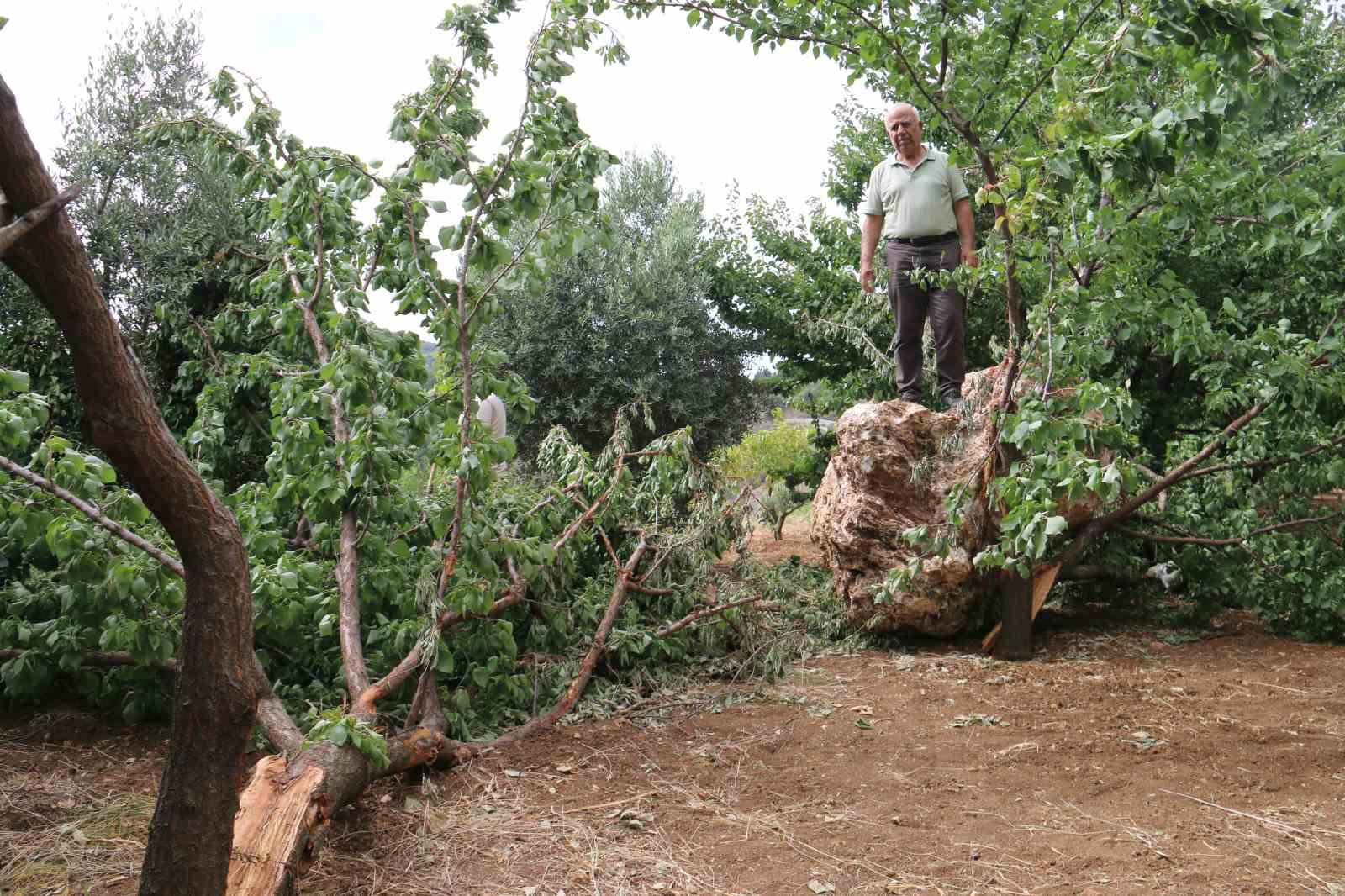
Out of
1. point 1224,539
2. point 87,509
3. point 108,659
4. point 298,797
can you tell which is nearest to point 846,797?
point 298,797

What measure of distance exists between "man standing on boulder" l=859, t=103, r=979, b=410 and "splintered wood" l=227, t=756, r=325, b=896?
13.8 ft

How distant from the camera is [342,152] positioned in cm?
361

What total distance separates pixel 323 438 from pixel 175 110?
5097 mm

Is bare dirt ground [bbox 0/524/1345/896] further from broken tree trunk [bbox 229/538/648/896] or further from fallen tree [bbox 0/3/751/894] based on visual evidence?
fallen tree [bbox 0/3/751/894]

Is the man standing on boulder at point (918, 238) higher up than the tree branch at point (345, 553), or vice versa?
the man standing on boulder at point (918, 238)

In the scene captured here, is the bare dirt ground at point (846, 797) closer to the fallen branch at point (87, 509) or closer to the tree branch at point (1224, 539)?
the tree branch at point (1224, 539)

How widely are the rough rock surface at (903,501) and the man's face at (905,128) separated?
137 centimetres


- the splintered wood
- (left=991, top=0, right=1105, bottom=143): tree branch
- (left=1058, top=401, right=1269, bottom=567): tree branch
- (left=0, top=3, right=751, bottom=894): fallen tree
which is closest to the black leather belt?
(left=991, top=0, right=1105, bottom=143): tree branch

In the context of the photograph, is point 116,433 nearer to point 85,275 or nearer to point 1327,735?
point 85,275

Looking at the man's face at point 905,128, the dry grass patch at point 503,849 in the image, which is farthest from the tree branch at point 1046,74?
the dry grass patch at point 503,849

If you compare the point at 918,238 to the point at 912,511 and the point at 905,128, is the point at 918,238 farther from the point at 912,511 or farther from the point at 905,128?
the point at 912,511

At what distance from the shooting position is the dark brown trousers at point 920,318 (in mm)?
5836

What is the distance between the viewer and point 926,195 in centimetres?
579

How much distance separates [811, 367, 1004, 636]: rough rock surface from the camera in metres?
5.29
